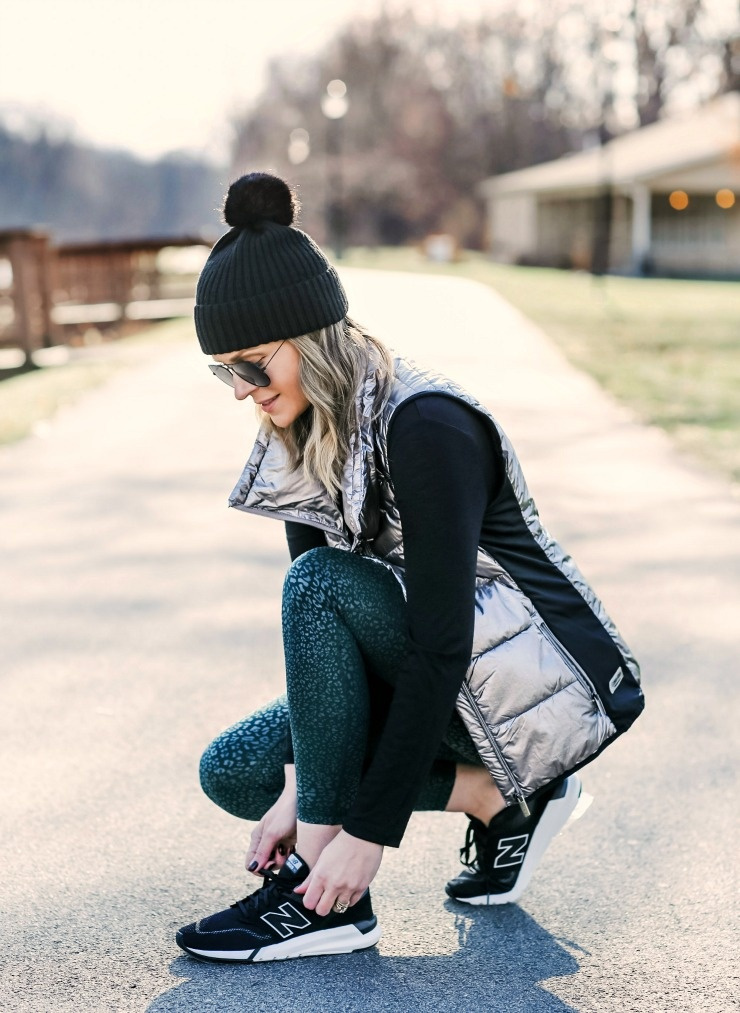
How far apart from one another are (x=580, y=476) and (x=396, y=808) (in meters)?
5.07

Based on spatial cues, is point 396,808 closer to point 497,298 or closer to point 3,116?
point 497,298

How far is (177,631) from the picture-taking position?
4.23 metres

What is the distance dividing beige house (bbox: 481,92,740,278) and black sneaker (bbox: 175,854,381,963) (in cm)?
2939

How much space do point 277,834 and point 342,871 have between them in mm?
223

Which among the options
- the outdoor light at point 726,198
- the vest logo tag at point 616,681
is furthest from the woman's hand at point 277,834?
the outdoor light at point 726,198

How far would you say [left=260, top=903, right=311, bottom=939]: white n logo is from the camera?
2.15 metres

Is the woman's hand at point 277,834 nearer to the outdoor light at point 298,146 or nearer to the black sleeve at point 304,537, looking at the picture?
the black sleeve at point 304,537

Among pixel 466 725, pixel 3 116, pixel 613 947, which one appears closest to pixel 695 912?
pixel 613 947

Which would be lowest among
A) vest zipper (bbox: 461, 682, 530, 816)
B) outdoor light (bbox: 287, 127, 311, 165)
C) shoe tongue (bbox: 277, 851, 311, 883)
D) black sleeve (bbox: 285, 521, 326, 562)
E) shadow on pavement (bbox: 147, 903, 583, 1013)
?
shadow on pavement (bbox: 147, 903, 583, 1013)

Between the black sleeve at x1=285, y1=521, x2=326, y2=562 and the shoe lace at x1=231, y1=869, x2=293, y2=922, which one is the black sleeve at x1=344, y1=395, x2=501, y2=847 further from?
the black sleeve at x1=285, y1=521, x2=326, y2=562

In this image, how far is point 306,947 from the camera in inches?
85.7

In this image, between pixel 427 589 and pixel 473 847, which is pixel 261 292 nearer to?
pixel 427 589

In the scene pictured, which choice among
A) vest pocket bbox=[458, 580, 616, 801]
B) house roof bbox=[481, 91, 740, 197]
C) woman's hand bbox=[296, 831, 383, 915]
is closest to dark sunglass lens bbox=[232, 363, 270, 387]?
vest pocket bbox=[458, 580, 616, 801]

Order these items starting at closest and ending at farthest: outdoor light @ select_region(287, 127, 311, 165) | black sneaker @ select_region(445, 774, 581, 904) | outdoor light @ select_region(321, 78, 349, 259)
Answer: black sneaker @ select_region(445, 774, 581, 904) → outdoor light @ select_region(321, 78, 349, 259) → outdoor light @ select_region(287, 127, 311, 165)
